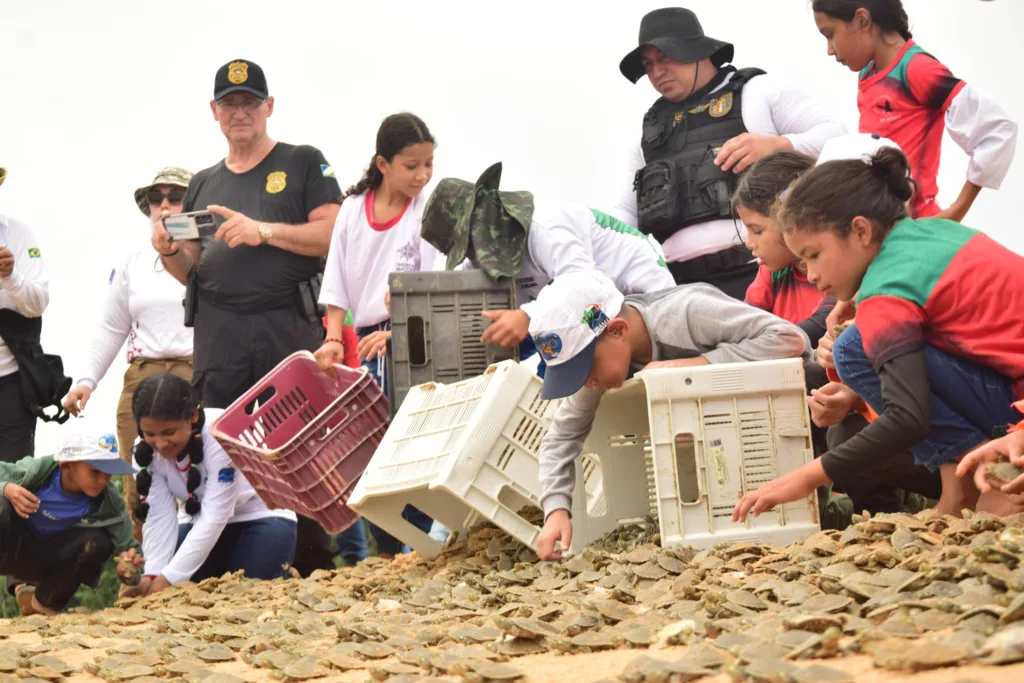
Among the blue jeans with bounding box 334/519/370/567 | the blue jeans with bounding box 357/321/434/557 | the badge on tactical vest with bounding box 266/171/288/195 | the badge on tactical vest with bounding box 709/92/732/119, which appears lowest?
the blue jeans with bounding box 334/519/370/567

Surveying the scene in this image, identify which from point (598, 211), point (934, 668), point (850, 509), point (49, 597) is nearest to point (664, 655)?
point (934, 668)

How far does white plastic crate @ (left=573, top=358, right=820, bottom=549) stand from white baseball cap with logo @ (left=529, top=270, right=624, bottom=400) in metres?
0.20

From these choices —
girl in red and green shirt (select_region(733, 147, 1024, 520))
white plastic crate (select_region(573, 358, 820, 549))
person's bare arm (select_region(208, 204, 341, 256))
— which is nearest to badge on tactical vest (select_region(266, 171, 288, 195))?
person's bare arm (select_region(208, 204, 341, 256))

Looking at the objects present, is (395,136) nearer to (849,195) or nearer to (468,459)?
(468,459)

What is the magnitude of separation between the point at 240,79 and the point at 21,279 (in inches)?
49.2

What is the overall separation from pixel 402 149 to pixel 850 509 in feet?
7.12

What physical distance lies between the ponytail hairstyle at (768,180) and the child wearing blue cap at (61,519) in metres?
2.72

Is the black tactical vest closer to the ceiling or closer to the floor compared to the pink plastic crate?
closer to the ceiling

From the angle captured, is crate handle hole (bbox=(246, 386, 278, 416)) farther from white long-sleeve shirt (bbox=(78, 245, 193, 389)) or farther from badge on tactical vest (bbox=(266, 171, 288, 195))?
badge on tactical vest (bbox=(266, 171, 288, 195))

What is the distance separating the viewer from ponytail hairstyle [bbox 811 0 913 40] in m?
4.00

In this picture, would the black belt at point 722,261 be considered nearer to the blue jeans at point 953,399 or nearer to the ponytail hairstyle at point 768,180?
the ponytail hairstyle at point 768,180


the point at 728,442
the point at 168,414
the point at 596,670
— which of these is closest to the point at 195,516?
the point at 168,414

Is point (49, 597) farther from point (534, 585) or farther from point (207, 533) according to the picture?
point (534, 585)

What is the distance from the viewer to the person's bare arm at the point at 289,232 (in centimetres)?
512
